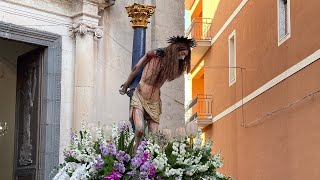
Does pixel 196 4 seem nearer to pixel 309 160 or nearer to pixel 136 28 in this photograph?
pixel 309 160

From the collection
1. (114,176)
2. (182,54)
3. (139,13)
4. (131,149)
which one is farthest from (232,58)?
(114,176)

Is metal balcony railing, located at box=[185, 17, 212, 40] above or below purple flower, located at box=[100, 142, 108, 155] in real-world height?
above

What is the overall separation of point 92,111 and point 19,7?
1806 millimetres

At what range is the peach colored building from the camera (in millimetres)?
12367

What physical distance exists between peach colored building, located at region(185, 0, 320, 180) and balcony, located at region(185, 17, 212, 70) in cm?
3

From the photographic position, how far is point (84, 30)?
32.1 ft

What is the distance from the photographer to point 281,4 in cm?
1417

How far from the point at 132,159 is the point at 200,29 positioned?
618 inches

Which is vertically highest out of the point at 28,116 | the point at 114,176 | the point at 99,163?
the point at 28,116

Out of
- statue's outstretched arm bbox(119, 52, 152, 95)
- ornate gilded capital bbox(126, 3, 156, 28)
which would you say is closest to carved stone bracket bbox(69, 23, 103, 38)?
ornate gilded capital bbox(126, 3, 156, 28)

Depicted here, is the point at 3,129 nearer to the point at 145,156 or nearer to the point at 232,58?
the point at 145,156

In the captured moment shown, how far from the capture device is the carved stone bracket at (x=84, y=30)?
9.77 meters

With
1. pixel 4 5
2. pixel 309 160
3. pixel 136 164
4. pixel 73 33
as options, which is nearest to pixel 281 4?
pixel 309 160

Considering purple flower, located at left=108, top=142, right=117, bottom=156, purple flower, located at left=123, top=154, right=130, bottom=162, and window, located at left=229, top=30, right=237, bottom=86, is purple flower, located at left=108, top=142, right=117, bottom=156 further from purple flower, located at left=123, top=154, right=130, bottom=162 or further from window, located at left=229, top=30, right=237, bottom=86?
window, located at left=229, top=30, right=237, bottom=86
